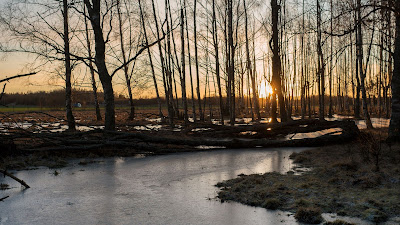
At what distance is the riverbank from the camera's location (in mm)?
5258

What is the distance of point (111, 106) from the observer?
13.1 m

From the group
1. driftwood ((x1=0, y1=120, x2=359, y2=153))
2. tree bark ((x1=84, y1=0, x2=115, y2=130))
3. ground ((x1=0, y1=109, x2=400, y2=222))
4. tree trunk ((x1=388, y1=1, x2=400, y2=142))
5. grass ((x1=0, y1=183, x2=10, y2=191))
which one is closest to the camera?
ground ((x1=0, y1=109, x2=400, y2=222))

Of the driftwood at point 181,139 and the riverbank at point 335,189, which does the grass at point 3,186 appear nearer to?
the driftwood at point 181,139

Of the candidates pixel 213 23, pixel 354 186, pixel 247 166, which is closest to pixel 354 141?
pixel 247 166

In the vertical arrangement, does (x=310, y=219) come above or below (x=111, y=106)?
below

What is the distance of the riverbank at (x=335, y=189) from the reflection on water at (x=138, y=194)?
1.23 ft

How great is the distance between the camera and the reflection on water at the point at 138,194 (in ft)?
17.1

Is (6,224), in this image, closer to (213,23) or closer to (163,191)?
(163,191)

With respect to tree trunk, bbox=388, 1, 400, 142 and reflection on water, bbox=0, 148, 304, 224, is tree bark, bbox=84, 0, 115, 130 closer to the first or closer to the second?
reflection on water, bbox=0, 148, 304, 224

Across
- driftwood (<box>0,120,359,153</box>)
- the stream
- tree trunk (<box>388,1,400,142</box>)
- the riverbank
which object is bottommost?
the stream

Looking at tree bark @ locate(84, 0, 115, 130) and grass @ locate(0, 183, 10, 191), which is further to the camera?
tree bark @ locate(84, 0, 115, 130)

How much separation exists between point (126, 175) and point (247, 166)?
3133 millimetres

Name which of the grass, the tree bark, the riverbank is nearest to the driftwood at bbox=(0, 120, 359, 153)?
the tree bark

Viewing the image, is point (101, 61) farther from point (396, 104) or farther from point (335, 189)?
point (396, 104)
